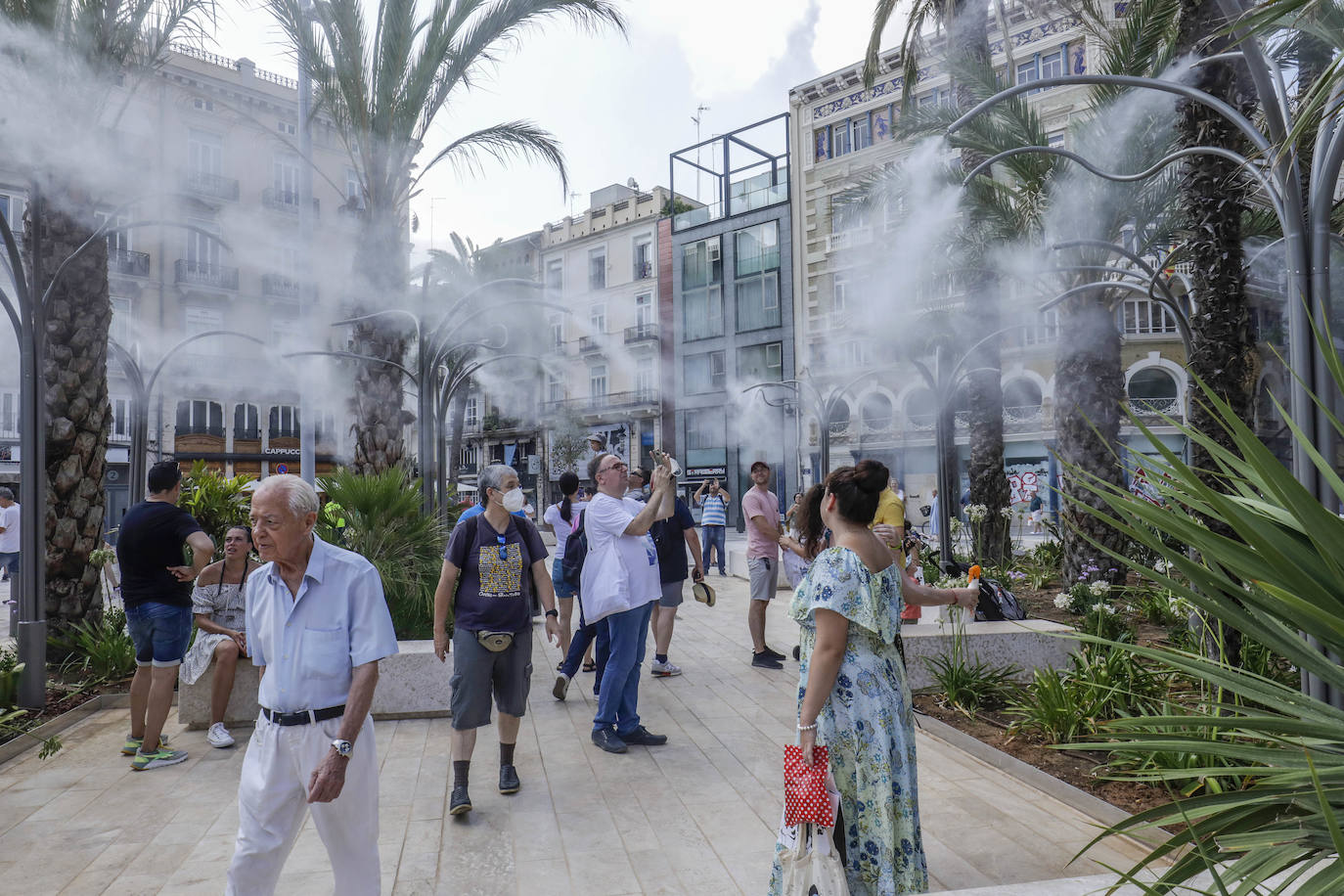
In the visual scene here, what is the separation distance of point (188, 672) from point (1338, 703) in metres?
6.03

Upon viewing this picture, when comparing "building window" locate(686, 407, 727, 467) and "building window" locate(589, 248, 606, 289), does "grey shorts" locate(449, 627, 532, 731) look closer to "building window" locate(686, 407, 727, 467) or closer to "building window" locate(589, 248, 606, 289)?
"building window" locate(686, 407, 727, 467)

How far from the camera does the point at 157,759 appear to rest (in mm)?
5059

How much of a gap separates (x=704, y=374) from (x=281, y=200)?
25465 millimetres

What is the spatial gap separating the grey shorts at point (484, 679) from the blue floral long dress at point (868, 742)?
1971mm

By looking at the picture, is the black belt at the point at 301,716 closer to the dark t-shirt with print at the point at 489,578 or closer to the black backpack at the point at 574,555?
the dark t-shirt with print at the point at 489,578

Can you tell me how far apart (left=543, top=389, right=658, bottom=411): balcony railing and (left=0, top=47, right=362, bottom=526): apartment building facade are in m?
16.3

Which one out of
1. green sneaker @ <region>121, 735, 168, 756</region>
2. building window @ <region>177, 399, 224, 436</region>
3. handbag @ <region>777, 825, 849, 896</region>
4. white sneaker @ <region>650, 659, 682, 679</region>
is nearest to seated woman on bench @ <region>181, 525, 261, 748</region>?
green sneaker @ <region>121, 735, 168, 756</region>

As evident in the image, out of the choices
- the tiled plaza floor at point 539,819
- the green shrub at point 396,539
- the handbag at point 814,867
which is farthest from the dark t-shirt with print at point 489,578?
the green shrub at point 396,539

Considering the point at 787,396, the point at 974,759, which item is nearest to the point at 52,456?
the point at 974,759

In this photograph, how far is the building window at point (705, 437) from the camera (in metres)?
40.5

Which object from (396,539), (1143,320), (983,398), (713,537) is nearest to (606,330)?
(1143,320)

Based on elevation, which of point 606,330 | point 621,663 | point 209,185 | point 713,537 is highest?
Result: point 606,330

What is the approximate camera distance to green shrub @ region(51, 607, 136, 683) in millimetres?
6969

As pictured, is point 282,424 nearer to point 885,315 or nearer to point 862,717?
point 885,315
